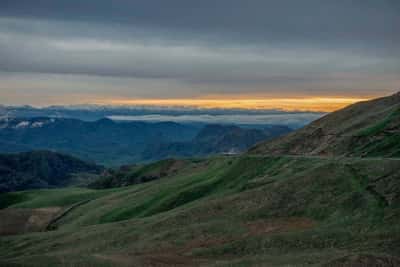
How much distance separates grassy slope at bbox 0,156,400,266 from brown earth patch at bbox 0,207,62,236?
104 feet

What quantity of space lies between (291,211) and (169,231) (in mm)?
16770

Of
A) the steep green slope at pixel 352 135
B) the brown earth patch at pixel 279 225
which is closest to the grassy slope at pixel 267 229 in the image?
the brown earth patch at pixel 279 225

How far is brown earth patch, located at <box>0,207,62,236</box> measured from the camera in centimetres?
12669

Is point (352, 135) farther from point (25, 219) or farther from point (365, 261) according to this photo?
point (25, 219)

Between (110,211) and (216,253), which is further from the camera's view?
(110,211)

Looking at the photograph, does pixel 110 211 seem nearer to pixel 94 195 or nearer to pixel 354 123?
pixel 94 195

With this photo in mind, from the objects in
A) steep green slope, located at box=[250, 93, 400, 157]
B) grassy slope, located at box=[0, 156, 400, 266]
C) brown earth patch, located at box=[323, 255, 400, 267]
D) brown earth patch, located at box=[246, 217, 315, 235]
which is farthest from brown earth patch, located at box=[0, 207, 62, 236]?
brown earth patch, located at box=[323, 255, 400, 267]

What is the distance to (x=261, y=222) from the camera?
65188 mm

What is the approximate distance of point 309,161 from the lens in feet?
303

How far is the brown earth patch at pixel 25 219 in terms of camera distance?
126688 millimetres

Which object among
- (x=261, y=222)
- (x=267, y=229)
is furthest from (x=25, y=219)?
(x=267, y=229)

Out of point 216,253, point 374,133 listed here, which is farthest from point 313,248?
point 374,133

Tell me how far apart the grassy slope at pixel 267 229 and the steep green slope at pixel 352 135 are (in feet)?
55.6

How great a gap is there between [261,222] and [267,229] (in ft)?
13.3
